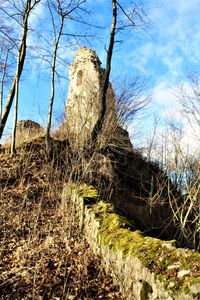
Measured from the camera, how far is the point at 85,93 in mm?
14664

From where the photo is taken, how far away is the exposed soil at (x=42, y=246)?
4926 mm

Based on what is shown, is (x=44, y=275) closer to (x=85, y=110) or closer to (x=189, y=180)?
(x=189, y=180)

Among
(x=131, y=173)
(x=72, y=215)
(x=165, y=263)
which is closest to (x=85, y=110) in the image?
(x=131, y=173)

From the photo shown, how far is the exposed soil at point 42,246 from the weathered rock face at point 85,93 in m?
2.92

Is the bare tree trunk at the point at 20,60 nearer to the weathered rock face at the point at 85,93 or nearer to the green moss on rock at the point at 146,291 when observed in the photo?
the weathered rock face at the point at 85,93

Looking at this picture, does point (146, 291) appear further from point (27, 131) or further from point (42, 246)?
point (27, 131)

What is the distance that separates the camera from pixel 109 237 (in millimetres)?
5535

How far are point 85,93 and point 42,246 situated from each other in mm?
9317

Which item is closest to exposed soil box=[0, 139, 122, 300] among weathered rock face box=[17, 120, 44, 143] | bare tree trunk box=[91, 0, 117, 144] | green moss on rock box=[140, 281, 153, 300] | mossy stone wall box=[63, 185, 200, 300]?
mossy stone wall box=[63, 185, 200, 300]

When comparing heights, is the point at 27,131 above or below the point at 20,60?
below

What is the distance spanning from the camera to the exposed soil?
4926mm

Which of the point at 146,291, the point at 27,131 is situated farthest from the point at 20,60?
the point at 146,291

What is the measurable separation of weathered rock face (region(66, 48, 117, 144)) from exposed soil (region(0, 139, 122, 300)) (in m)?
2.92

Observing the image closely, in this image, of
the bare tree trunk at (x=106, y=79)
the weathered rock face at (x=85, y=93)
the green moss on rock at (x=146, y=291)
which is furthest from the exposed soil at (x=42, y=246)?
the weathered rock face at (x=85, y=93)
